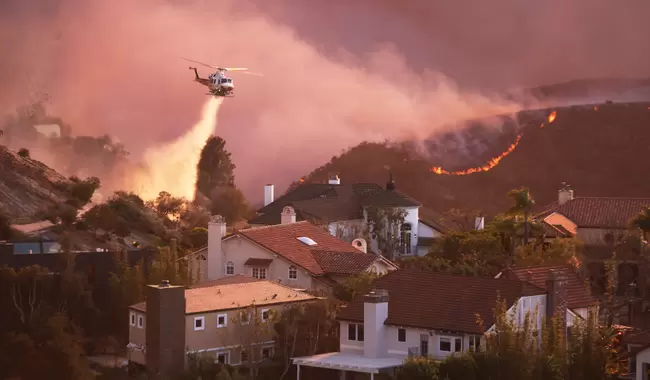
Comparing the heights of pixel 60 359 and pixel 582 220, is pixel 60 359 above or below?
below

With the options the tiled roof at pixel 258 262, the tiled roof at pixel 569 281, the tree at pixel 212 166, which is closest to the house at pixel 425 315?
the tiled roof at pixel 569 281

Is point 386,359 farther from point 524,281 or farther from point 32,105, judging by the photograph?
point 32,105

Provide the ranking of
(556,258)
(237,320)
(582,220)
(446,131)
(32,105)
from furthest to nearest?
1. (446,131)
2. (32,105)
3. (582,220)
4. (556,258)
5. (237,320)

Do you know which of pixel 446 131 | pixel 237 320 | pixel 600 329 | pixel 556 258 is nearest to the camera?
pixel 600 329

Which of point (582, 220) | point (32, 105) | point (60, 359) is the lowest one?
point (60, 359)

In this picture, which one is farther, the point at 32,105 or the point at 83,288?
the point at 32,105

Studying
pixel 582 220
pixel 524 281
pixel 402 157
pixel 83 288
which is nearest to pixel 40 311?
pixel 83 288

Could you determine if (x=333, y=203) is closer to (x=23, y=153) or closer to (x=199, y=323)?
(x=23, y=153)
